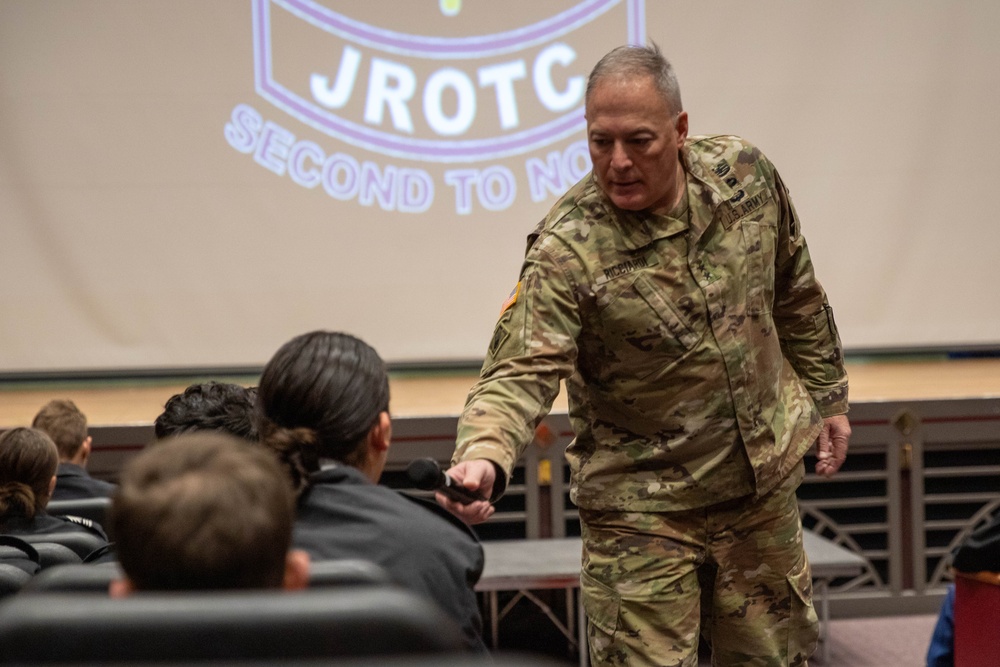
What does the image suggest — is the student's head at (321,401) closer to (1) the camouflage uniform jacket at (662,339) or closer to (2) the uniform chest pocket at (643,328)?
(1) the camouflage uniform jacket at (662,339)

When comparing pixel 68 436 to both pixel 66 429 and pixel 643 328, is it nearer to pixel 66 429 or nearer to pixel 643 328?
pixel 66 429

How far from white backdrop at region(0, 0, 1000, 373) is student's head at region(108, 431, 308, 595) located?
3941mm

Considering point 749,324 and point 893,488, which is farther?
point 893,488

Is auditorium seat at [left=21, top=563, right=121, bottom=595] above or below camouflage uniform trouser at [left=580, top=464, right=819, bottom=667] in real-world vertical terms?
above

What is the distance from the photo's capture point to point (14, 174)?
4.77 meters

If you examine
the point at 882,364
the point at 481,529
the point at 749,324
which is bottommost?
the point at 481,529

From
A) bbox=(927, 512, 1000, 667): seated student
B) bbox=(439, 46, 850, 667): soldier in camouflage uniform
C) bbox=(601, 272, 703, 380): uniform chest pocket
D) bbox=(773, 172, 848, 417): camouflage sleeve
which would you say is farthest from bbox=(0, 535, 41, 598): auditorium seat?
bbox=(927, 512, 1000, 667): seated student

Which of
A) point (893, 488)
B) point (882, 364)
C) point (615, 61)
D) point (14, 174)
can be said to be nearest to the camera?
point (615, 61)

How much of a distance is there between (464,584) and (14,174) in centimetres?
406

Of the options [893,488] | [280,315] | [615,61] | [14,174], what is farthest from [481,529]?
[615,61]

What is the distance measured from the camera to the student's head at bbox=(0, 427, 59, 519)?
243cm

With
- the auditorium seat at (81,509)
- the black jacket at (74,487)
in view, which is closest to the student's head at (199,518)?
the auditorium seat at (81,509)

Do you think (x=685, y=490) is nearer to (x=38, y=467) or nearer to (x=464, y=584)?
(x=464, y=584)

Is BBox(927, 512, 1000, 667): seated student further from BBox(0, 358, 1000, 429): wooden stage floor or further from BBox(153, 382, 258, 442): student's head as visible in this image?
BBox(153, 382, 258, 442): student's head
